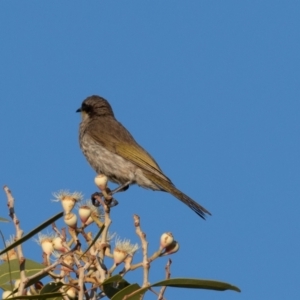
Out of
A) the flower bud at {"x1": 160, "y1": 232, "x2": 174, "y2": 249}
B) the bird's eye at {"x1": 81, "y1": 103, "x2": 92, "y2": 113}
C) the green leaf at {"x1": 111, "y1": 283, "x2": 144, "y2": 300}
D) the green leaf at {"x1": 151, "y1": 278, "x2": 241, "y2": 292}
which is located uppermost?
the bird's eye at {"x1": 81, "y1": 103, "x2": 92, "y2": 113}

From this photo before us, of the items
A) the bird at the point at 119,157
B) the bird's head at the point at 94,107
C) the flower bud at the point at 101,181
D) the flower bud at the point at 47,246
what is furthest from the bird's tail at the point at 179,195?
the flower bud at the point at 47,246

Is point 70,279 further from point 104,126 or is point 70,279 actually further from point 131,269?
point 104,126

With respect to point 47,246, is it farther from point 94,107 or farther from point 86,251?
point 94,107

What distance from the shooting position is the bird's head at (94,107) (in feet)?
31.5

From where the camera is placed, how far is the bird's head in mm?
9609

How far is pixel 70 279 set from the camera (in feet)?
9.08

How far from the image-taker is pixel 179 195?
7.39m

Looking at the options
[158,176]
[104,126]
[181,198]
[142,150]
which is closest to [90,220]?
[181,198]

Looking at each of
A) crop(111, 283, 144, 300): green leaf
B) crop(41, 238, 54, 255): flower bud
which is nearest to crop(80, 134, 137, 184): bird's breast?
crop(41, 238, 54, 255): flower bud

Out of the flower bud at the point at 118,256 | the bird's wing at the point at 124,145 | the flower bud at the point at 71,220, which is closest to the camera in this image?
the flower bud at the point at 118,256

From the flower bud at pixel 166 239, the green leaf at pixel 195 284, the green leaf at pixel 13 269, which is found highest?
the flower bud at pixel 166 239

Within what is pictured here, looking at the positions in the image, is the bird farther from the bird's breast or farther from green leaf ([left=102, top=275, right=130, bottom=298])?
green leaf ([left=102, top=275, right=130, bottom=298])

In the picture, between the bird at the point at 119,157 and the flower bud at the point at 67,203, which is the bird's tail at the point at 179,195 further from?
the flower bud at the point at 67,203

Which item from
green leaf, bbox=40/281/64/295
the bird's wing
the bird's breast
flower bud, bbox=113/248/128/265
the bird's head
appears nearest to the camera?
green leaf, bbox=40/281/64/295
